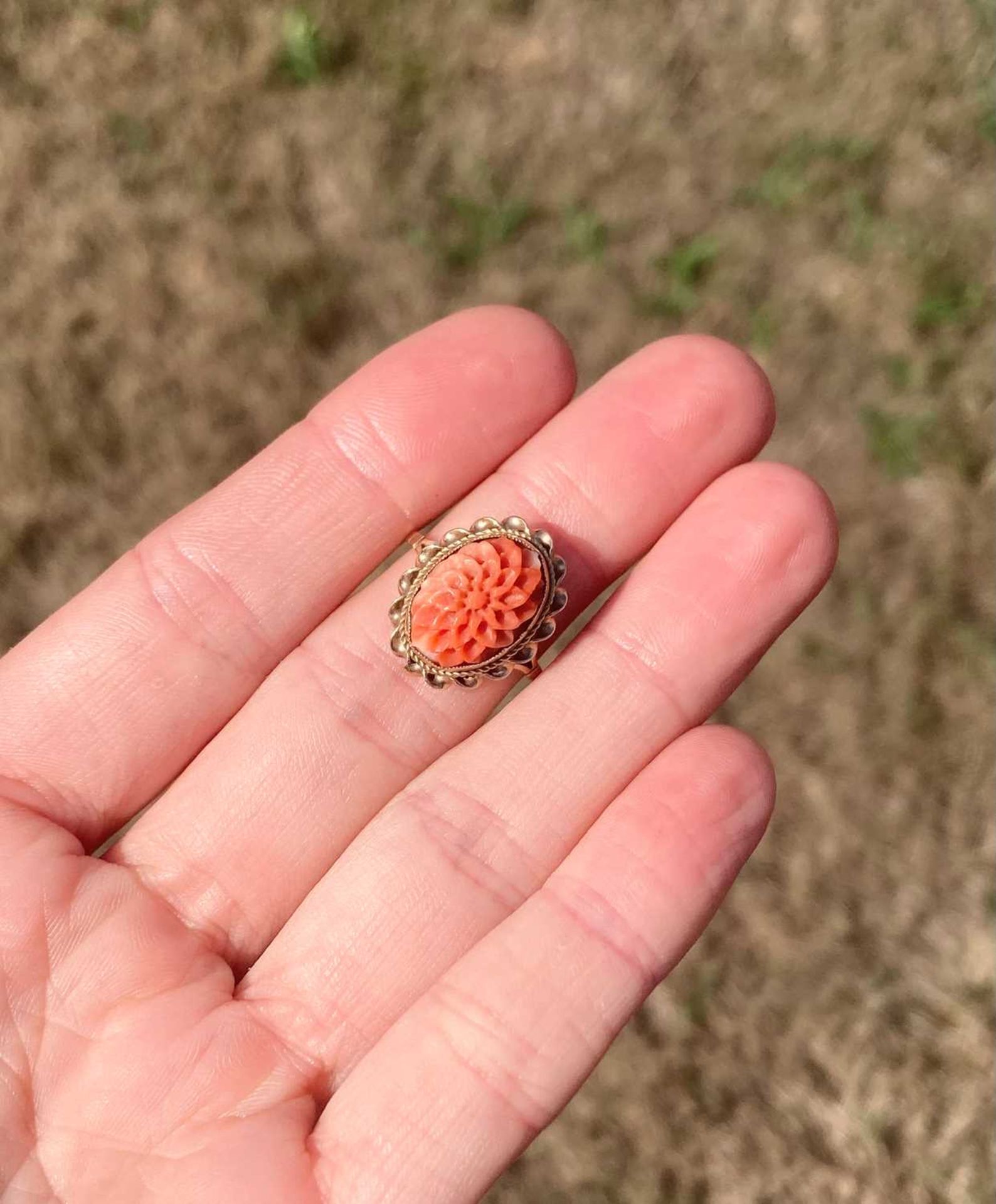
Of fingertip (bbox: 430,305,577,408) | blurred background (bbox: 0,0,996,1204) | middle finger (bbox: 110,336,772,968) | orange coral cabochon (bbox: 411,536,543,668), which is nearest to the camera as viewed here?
middle finger (bbox: 110,336,772,968)

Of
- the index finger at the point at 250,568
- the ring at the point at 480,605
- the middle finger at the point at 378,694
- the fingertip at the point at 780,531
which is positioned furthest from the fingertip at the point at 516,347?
the fingertip at the point at 780,531

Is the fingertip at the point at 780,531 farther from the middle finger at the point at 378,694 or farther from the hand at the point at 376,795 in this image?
the middle finger at the point at 378,694

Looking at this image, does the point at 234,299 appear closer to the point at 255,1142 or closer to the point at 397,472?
the point at 397,472

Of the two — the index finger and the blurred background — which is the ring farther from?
the blurred background

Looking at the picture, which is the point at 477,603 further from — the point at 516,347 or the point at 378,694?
the point at 516,347

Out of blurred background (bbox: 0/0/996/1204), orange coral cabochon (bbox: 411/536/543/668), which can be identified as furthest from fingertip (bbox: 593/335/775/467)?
blurred background (bbox: 0/0/996/1204)

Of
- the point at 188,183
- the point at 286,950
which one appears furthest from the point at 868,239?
the point at 286,950


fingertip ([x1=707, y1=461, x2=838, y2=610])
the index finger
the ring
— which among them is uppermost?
the index finger

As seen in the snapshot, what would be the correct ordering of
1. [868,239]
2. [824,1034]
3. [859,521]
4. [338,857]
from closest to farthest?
1. [338,857]
2. [824,1034]
3. [859,521]
4. [868,239]
